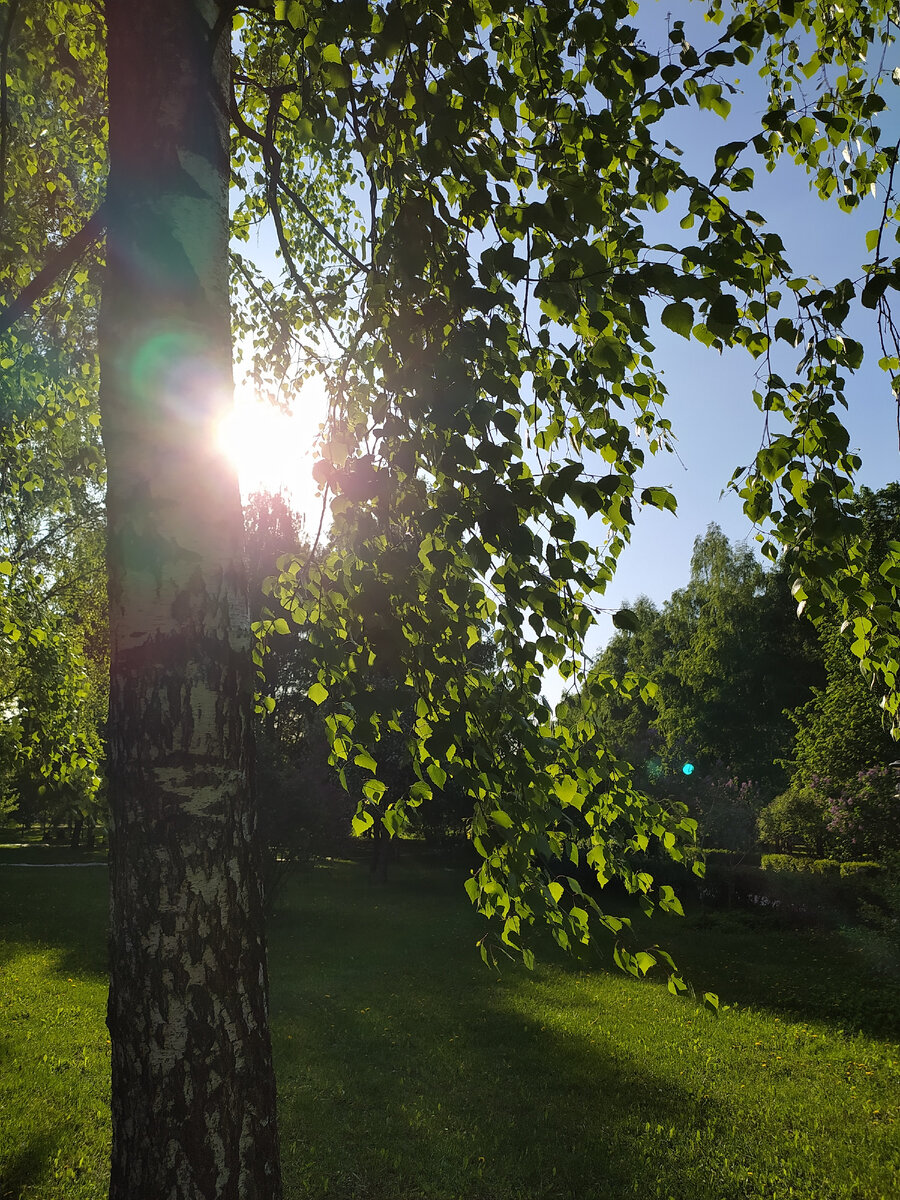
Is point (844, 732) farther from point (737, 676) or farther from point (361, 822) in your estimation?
point (361, 822)

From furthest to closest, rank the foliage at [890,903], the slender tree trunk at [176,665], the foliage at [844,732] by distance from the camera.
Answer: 1. the foliage at [844,732]
2. the foliage at [890,903]
3. the slender tree trunk at [176,665]

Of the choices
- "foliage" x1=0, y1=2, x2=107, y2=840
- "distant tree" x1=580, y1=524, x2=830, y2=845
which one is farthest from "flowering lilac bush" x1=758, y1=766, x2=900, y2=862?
"foliage" x1=0, y1=2, x2=107, y2=840

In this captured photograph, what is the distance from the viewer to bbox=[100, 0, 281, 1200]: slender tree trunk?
5.45ft

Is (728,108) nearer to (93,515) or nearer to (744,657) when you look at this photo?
(93,515)

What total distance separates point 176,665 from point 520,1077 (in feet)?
26.3

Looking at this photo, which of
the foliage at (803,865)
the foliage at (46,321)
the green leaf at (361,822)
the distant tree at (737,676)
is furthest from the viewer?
the distant tree at (737,676)

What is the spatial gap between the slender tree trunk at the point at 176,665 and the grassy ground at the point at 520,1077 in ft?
16.0

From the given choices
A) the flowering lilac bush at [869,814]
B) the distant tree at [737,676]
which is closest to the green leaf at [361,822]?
the flowering lilac bush at [869,814]

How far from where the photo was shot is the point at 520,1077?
780 centimetres

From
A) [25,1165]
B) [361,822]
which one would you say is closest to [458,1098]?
[25,1165]

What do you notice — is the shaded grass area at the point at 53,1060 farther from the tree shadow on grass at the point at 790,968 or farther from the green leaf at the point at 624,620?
the tree shadow on grass at the point at 790,968

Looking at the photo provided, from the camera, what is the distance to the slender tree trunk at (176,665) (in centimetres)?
166

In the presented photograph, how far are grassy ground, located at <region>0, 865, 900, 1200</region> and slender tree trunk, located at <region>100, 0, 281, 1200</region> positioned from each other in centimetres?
487

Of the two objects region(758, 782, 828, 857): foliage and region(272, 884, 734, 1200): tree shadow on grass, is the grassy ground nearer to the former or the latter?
region(272, 884, 734, 1200): tree shadow on grass
